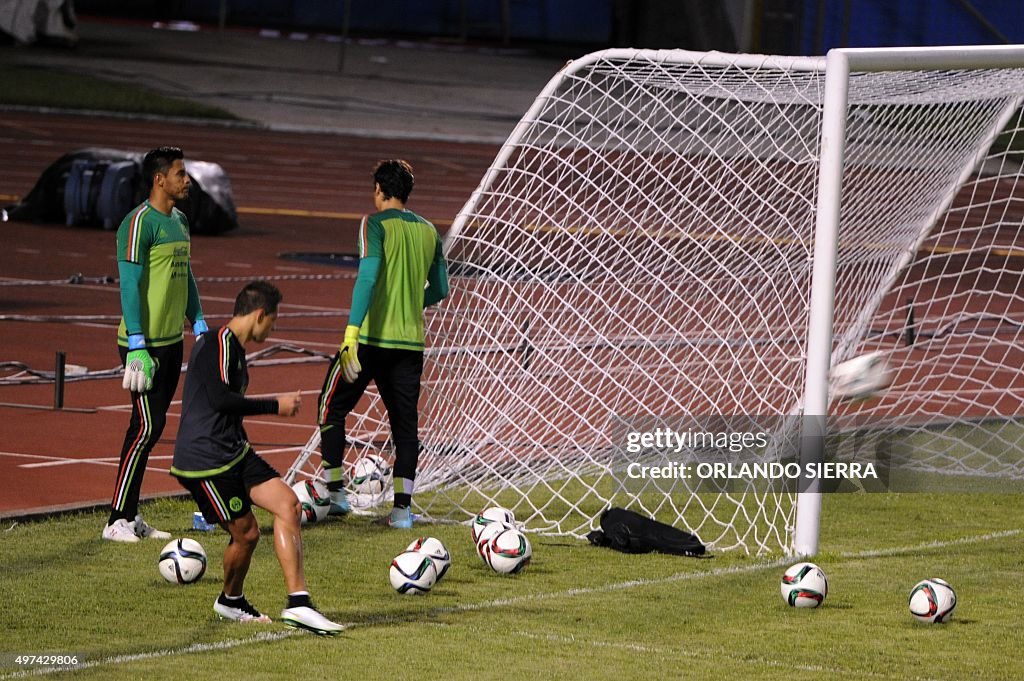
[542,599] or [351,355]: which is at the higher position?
[351,355]

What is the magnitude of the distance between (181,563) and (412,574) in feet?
3.63

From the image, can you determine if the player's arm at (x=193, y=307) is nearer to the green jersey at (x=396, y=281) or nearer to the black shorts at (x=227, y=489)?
the green jersey at (x=396, y=281)

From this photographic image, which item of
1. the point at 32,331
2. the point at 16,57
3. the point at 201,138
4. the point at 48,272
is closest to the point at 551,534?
the point at 32,331

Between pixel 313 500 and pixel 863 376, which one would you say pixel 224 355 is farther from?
pixel 863 376

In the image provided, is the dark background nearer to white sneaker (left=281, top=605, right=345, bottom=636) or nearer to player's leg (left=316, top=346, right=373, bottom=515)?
player's leg (left=316, top=346, right=373, bottom=515)

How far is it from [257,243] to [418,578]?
16.9 meters

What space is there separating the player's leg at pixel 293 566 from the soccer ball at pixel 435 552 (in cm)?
97

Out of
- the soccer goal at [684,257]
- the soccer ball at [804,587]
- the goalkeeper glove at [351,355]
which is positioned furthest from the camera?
the soccer goal at [684,257]

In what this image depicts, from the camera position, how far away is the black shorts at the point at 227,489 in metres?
7.54

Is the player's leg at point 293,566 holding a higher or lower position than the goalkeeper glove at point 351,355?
lower

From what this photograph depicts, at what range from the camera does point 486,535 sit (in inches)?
351

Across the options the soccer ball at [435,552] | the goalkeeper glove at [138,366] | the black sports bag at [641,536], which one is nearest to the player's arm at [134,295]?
the goalkeeper glove at [138,366]

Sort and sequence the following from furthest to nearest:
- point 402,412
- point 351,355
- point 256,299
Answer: point 402,412 < point 351,355 < point 256,299

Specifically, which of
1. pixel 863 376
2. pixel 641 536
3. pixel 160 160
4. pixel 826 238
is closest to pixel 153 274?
pixel 160 160
